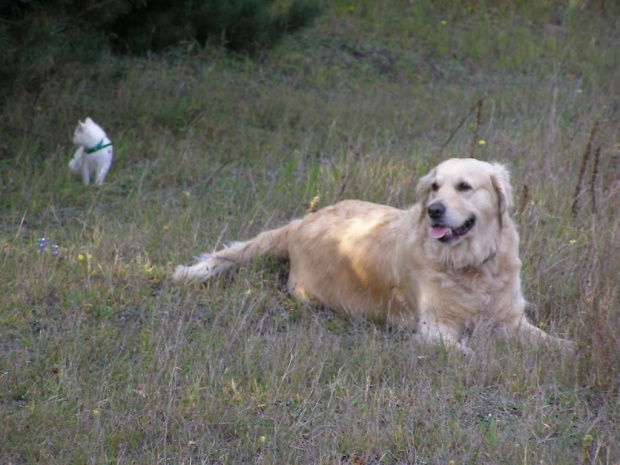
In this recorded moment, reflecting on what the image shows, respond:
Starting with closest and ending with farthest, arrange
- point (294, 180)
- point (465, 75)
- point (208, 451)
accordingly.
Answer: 1. point (208, 451)
2. point (294, 180)
3. point (465, 75)

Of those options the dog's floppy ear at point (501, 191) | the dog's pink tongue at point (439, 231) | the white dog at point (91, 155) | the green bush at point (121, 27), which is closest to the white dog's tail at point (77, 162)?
the white dog at point (91, 155)

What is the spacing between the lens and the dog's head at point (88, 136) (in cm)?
673

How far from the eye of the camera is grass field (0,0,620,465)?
11.0 feet

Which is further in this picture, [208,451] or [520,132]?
[520,132]

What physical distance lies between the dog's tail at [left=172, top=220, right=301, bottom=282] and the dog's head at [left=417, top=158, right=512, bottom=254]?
46.1 inches

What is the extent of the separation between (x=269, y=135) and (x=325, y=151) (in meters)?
0.67

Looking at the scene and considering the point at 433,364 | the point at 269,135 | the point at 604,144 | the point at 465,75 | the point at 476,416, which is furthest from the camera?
the point at 465,75

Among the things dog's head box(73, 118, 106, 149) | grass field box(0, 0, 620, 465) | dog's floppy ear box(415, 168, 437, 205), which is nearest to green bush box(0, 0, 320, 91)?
grass field box(0, 0, 620, 465)

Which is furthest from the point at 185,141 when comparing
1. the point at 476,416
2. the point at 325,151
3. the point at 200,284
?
the point at 476,416

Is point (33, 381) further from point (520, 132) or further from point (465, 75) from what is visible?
point (465, 75)

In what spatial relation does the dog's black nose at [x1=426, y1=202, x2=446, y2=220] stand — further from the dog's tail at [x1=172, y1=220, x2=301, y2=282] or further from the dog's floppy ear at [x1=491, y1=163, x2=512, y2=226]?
the dog's tail at [x1=172, y1=220, x2=301, y2=282]

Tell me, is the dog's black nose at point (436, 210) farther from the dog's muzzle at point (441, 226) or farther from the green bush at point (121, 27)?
the green bush at point (121, 27)

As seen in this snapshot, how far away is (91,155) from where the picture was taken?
22.1 ft

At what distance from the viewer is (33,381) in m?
3.71
